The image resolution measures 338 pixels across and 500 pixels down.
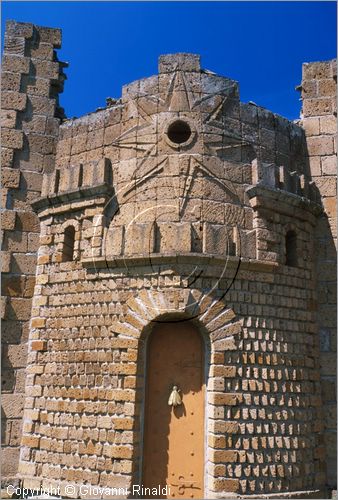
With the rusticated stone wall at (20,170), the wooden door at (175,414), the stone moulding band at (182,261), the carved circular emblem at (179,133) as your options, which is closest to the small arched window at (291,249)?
the stone moulding band at (182,261)

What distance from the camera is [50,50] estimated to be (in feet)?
35.6

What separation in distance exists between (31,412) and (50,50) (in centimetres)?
806

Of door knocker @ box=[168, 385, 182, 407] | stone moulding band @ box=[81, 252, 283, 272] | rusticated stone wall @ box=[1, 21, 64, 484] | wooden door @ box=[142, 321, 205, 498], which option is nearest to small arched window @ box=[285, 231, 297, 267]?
stone moulding band @ box=[81, 252, 283, 272]

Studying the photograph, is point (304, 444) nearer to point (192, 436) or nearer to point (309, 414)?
point (309, 414)

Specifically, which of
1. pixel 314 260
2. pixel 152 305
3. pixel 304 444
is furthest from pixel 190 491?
pixel 314 260

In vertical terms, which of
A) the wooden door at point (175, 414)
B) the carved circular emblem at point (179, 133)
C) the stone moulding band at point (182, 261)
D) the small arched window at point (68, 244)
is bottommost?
the wooden door at point (175, 414)

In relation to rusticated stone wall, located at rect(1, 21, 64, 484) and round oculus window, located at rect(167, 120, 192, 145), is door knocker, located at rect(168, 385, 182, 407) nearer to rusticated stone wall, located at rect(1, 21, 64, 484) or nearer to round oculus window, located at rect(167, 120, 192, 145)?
rusticated stone wall, located at rect(1, 21, 64, 484)

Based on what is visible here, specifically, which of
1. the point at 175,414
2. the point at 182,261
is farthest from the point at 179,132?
the point at 175,414

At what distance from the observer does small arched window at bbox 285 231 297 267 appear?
29.8 ft

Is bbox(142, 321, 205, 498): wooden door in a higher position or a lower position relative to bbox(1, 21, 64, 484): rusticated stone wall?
lower

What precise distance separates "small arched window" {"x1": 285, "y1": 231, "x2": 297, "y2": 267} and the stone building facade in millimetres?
75

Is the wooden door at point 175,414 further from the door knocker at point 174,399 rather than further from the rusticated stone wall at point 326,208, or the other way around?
the rusticated stone wall at point 326,208

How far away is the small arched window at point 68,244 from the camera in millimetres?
9195

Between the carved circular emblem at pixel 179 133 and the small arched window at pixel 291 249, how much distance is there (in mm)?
2721
